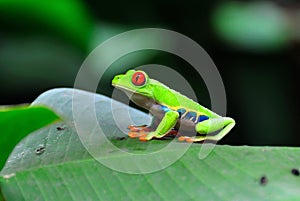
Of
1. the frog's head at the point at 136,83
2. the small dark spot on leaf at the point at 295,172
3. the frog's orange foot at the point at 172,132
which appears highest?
the small dark spot on leaf at the point at 295,172

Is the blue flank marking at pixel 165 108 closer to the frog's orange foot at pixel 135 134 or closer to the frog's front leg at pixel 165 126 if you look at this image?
the frog's front leg at pixel 165 126

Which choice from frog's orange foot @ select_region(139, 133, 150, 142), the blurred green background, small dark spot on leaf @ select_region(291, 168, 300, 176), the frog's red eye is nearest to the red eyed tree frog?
the frog's red eye

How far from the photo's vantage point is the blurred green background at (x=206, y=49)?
332 centimetres

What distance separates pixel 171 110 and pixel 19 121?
650 mm

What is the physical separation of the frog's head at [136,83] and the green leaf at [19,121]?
24.2 inches

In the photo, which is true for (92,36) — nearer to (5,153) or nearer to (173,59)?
(173,59)

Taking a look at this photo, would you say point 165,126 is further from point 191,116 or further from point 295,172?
point 295,172

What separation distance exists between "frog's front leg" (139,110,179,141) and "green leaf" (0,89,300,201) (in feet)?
0.19

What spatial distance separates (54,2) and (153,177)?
1947mm

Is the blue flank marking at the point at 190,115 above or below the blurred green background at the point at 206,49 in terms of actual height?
above

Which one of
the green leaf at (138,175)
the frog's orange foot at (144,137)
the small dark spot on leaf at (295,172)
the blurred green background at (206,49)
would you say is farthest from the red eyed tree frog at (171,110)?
the blurred green background at (206,49)

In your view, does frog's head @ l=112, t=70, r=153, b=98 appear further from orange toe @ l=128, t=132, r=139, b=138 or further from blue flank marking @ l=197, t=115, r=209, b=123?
orange toe @ l=128, t=132, r=139, b=138

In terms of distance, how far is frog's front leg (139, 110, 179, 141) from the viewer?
1.32 meters

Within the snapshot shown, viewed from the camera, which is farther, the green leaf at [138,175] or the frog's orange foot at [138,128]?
the frog's orange foot at [138,128]
